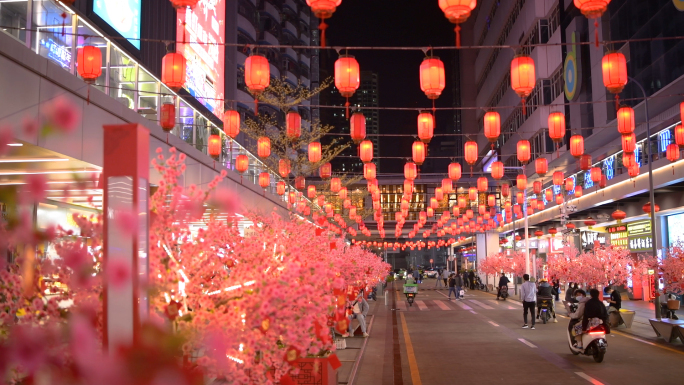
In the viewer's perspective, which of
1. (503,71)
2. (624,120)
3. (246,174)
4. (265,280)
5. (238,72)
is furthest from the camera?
(503,71)

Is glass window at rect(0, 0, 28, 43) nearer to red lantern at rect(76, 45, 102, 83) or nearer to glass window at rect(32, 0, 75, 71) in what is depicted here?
glass window at rect(32, 0, 75, 71)

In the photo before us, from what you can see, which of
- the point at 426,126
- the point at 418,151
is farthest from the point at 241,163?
the point at 426,126

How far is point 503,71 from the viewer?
5962cm

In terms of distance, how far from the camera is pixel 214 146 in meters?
21.6

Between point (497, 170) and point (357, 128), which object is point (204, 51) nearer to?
point (497, 170)

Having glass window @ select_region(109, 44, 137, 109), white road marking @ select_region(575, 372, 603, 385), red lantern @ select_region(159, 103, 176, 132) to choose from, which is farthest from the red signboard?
white road marking @ select_region(575, 372, 603, 385)

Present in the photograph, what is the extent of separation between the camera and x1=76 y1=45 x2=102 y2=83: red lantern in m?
12.6

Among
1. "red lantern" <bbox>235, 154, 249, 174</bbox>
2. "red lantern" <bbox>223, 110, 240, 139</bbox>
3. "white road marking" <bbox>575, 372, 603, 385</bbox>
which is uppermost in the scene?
→ "red lantern" <bbox>223, 110, 240, 139</bbox>

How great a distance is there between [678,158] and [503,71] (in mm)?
39857

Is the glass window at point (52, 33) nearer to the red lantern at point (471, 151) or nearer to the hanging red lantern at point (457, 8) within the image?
the hanging red lantern at point (457, 8)

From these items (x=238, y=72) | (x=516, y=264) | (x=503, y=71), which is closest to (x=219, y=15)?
(x=238, y=72)

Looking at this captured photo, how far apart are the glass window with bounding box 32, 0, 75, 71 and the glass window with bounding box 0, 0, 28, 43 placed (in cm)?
27

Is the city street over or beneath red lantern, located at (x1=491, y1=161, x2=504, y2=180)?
beneath

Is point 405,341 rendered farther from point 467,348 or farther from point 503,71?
point 503,71
